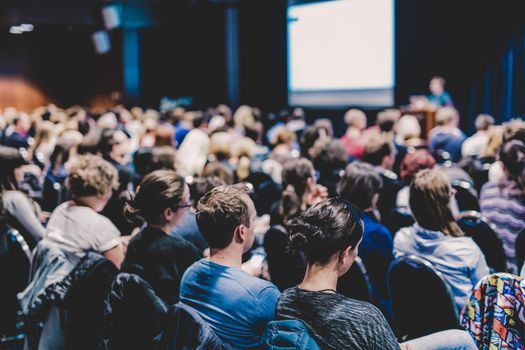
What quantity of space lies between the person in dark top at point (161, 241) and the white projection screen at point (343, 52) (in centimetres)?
907

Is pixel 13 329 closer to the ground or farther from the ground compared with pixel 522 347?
closer to the ground

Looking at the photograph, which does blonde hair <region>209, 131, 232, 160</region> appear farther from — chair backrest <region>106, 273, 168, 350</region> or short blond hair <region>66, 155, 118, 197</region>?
chair backrest <region>106, 273, 168, 350</region>

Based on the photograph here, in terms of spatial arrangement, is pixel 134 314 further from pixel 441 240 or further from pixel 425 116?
pixel 425 116

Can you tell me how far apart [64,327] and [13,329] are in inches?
45.1

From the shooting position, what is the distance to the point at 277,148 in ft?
20.5

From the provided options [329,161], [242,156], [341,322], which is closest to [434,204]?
[341,322]

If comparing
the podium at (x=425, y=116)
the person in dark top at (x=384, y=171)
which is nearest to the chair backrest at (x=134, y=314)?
the person in dark top at (x=384, y=171)

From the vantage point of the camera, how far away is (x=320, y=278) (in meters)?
1.96

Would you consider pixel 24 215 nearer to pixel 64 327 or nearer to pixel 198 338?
pixel 64 327

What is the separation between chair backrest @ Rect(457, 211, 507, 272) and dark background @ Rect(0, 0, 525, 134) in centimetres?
653

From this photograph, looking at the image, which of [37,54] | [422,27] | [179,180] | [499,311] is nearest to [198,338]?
[499,311]

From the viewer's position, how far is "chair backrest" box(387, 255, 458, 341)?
270cm

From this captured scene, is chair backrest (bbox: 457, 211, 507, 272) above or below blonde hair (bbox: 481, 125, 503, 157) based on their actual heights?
below

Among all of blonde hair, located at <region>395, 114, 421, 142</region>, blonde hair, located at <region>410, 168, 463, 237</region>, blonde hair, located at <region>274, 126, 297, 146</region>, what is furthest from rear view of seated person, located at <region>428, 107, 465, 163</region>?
blonde hair, located at <region>410, 168, 463, 237</region>
